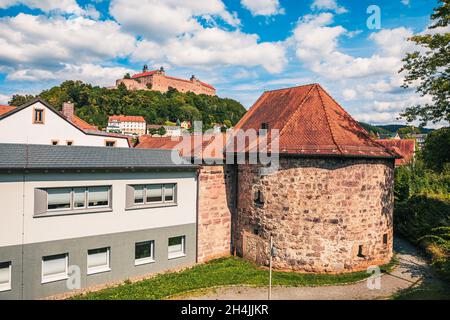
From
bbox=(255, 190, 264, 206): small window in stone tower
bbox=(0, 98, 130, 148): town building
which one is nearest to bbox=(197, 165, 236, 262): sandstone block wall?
bbox=(255, 190, 264, 206): small window in stone tower

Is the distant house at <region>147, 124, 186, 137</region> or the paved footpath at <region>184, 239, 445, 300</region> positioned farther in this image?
the distant house at <region>147, 124, 186, 137</region>

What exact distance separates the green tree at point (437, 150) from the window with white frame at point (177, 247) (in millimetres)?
12697

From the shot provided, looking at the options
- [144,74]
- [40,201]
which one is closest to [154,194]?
[40,201]

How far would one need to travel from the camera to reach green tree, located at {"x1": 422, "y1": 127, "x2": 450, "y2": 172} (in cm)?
1622

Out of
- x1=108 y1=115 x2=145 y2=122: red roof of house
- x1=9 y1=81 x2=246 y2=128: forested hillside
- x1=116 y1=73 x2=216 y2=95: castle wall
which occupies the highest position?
x1=116 y1=73 x2=216 y2=95: castle wall

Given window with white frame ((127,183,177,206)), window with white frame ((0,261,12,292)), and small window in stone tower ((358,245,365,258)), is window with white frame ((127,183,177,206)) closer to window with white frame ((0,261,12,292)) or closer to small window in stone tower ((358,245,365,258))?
window with white frame ((0,261,12,292))

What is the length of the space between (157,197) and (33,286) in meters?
5.51

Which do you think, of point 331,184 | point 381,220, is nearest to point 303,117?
point 331,184

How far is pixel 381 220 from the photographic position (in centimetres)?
1545

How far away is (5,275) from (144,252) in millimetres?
4980

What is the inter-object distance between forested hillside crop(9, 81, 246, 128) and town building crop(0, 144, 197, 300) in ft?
279

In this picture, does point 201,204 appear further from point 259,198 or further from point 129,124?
point 129,124

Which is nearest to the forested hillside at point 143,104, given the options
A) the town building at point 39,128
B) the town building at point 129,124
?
the town building at point 129,124

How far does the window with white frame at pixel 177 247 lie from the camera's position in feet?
49.6
